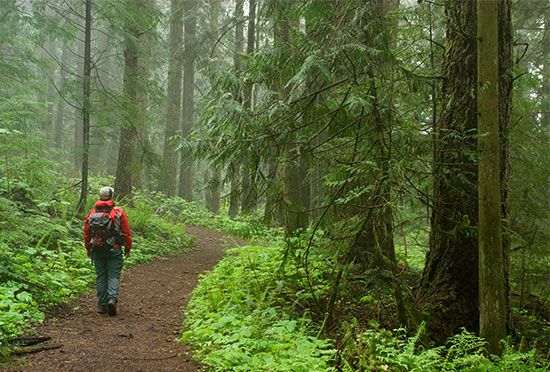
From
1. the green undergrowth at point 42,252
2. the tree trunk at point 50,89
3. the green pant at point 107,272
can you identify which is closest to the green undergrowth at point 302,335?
the green pant at point 107,272

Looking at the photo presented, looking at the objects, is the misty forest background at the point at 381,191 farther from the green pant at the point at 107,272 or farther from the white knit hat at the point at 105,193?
the white knit hat at the point at 105,193

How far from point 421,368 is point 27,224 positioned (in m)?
7.80

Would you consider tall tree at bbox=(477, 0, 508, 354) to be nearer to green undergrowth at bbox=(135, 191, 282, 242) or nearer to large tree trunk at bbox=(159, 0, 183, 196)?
green undergrowth at bbox=(135, 191, 282, 242)

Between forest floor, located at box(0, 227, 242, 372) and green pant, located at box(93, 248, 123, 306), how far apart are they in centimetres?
32

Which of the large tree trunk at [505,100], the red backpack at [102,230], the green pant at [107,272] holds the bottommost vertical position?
the green pant at [107,272]

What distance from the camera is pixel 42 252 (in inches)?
327

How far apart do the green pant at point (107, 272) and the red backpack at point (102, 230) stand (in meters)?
0.15

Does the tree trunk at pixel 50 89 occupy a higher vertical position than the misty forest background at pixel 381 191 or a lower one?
higher

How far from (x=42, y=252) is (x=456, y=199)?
702 cm

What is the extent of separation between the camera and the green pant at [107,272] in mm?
7305

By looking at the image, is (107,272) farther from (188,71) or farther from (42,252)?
(188,71)

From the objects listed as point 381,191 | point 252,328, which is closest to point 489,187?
point 381,191

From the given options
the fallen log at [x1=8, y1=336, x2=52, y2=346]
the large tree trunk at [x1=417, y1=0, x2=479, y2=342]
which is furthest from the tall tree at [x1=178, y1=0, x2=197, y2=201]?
the large tree trunk at [x1=417, y1=0, x2=479, y2=342]

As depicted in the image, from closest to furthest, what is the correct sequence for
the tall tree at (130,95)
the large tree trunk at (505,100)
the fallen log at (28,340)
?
the fallen log at (28,340), the large tree trunk at (505,100), the tall tree at (130,95)
